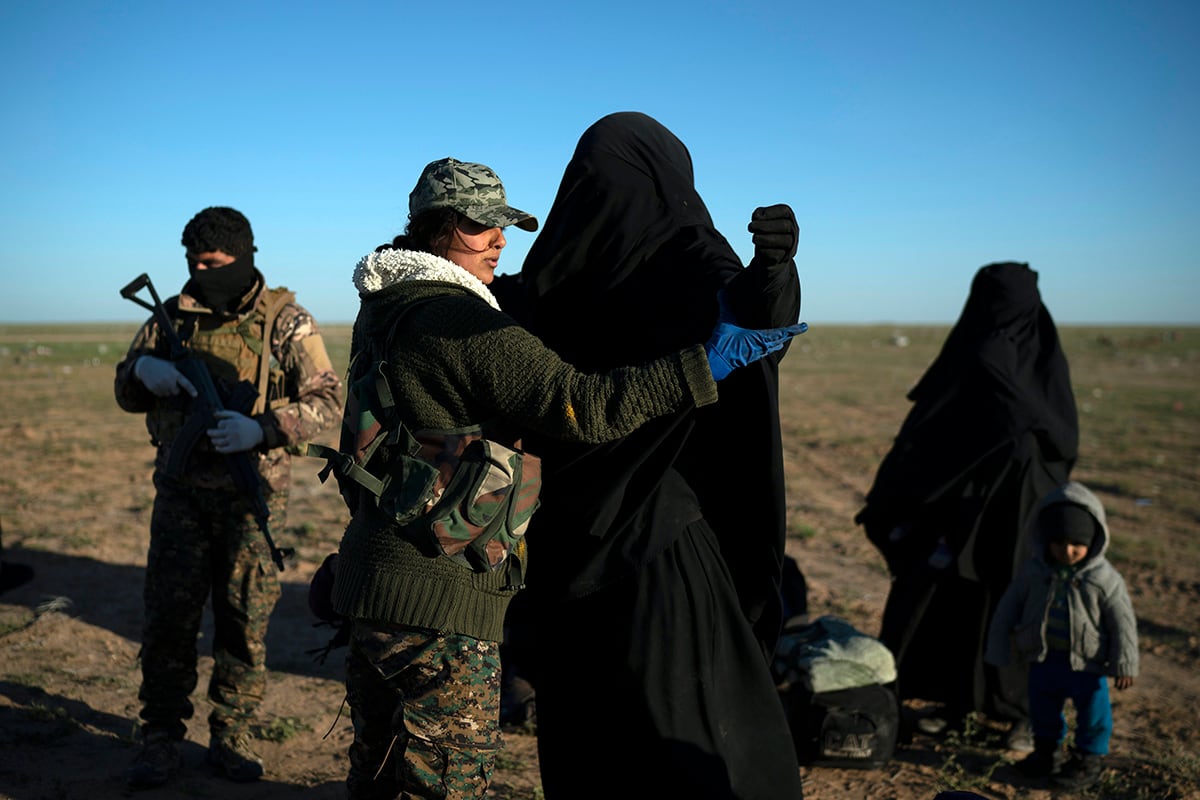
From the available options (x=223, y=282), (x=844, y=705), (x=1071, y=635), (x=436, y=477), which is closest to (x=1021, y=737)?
(x=1071, y=635)

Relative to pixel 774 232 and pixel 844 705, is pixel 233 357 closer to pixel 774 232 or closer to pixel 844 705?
pixel 774 232

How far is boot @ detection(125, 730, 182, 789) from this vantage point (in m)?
3.78

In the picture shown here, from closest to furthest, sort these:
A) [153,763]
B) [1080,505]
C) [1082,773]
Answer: [153,763], [1082,773], [1080,505]

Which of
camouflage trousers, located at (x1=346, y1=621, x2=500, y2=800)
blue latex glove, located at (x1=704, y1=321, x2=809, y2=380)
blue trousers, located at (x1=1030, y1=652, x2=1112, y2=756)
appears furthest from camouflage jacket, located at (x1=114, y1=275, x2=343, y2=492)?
blue trousers, located at (x1=1030, y1=652, x2=1112, y2=756)

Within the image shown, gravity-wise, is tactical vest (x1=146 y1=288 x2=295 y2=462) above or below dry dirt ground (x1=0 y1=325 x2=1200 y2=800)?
above

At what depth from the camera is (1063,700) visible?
4387mm

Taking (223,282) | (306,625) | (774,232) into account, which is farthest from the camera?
(306,625)

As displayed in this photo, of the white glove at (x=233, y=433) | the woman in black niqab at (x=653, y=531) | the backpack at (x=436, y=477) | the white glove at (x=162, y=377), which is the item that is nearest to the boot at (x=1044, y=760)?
the woman in black niqab at (x=653, y=531)

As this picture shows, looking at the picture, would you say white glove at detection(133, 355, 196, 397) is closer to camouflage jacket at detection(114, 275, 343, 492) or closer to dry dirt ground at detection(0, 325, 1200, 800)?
camouflage jacket at detection(114, 275, 343, 492)

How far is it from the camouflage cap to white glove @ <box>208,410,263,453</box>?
5.47ft

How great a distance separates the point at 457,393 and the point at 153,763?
2637 mm

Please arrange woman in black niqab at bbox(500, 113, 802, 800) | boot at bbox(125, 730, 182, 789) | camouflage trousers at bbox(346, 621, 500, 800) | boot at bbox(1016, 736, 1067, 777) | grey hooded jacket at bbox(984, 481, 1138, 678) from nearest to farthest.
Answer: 1. camouflage trousers at bbox(346, 621, 500, 800)
2. woman in black niqab at bbox(500, 113, 802, 800)
3. boot at bbox(125, 730, 182, 789)
4. grey hooded jacket at bbox(984, 481, 1138, 678)
5. boot at bbox(1016, 736, 1067, 777)

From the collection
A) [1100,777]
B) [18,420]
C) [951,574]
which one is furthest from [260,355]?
[18,420]

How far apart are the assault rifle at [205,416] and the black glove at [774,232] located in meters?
2.46
